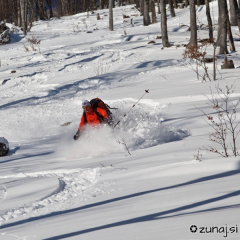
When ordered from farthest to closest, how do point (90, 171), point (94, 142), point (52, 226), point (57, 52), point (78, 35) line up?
point (78, 35) → point (57, 52) → point (94, 142) → point (90, 171) → point (52, 226)

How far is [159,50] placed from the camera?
17594mm

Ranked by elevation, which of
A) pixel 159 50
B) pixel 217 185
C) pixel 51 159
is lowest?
pixel 51 159

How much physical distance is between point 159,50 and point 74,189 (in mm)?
14000

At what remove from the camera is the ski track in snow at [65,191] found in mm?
3797

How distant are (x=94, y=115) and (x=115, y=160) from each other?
2.18 m

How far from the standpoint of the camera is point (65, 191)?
442cm

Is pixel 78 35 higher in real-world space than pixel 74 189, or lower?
higher

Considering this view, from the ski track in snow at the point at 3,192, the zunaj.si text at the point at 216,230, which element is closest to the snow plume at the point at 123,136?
the ski track in snow at the point at 3,192

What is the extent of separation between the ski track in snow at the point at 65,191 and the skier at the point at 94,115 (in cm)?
224

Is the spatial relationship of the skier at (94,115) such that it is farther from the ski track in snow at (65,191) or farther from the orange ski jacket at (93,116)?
the ski track in snow at (65,191)

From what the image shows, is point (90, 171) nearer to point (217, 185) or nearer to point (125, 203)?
point (125, 203)

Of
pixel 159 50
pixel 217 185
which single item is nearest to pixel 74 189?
pixel 217 185

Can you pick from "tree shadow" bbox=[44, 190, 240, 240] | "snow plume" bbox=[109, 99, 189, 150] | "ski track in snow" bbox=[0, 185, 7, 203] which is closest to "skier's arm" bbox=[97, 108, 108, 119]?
"snow plume" bbox=[109, 99, 189, 150]

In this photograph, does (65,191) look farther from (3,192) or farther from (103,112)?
(103,112)
